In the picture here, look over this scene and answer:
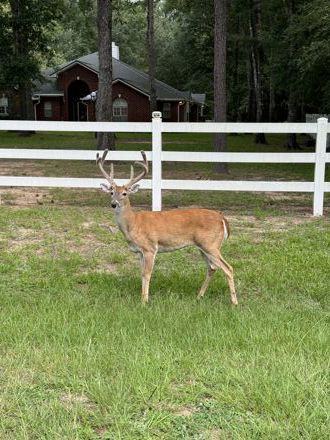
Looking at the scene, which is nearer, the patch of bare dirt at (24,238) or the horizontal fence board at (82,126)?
the patch of bare dirt at (24,238)

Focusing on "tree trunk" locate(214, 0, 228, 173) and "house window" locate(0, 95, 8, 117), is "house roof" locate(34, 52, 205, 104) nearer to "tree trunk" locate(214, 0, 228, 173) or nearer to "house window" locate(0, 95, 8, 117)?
"house window" locate(0, 95, 8, 117)

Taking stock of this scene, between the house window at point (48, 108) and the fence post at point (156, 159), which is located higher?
the house window at point (48, 108)

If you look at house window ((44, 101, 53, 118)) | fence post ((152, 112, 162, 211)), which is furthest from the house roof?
fence post ((152, 112, 162, 211))

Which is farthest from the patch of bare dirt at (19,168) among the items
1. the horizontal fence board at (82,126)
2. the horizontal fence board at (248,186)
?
the horizontal fence board at (248,186)

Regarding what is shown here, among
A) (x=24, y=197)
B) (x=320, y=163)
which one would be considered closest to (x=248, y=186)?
(x=320, y=163)

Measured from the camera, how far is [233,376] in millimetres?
3535

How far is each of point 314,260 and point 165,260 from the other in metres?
1.78

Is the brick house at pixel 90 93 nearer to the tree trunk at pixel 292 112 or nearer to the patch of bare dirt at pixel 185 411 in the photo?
the tree trunk at pixel 292 112

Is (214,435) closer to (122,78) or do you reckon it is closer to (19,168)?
(19,168)

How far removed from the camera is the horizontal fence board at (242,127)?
9.89m

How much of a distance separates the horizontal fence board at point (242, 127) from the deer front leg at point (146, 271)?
493cm

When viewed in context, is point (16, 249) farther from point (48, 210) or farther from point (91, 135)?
point (91, 135)

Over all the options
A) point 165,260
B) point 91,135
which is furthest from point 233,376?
point 91,135

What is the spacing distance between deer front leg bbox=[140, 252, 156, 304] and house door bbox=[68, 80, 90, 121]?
44.6 meters
